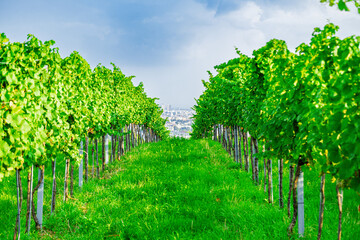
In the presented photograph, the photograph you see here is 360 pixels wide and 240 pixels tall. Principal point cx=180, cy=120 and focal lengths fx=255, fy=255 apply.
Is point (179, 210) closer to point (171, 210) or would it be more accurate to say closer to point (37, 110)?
point (171, 210)

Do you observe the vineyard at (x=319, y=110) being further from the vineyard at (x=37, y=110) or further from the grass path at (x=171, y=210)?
the vineyard at (x=37, y=110)

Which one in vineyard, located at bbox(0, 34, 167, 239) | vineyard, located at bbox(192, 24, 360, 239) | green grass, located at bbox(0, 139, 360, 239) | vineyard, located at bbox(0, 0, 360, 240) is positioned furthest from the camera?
green grass, located at bbox(0, 139, 360, 239)

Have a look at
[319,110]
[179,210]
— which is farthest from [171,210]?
[319,110]

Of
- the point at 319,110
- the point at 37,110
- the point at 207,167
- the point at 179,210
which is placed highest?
the point at 37,110

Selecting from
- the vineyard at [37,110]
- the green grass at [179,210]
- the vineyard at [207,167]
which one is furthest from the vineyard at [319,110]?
the vineyard at [37,110]

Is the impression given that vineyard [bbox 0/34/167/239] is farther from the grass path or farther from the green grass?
the grass path

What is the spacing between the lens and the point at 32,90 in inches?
149

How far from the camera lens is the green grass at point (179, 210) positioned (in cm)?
452

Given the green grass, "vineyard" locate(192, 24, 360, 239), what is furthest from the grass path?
"vineyard" locate(192, 24, 360, 239)

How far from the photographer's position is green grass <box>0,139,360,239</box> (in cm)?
452

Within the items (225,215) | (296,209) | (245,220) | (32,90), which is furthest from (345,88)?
(32,90)

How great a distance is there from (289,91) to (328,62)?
65cm

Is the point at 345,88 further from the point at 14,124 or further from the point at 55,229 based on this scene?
the point at 55,229

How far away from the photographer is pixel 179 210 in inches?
218
